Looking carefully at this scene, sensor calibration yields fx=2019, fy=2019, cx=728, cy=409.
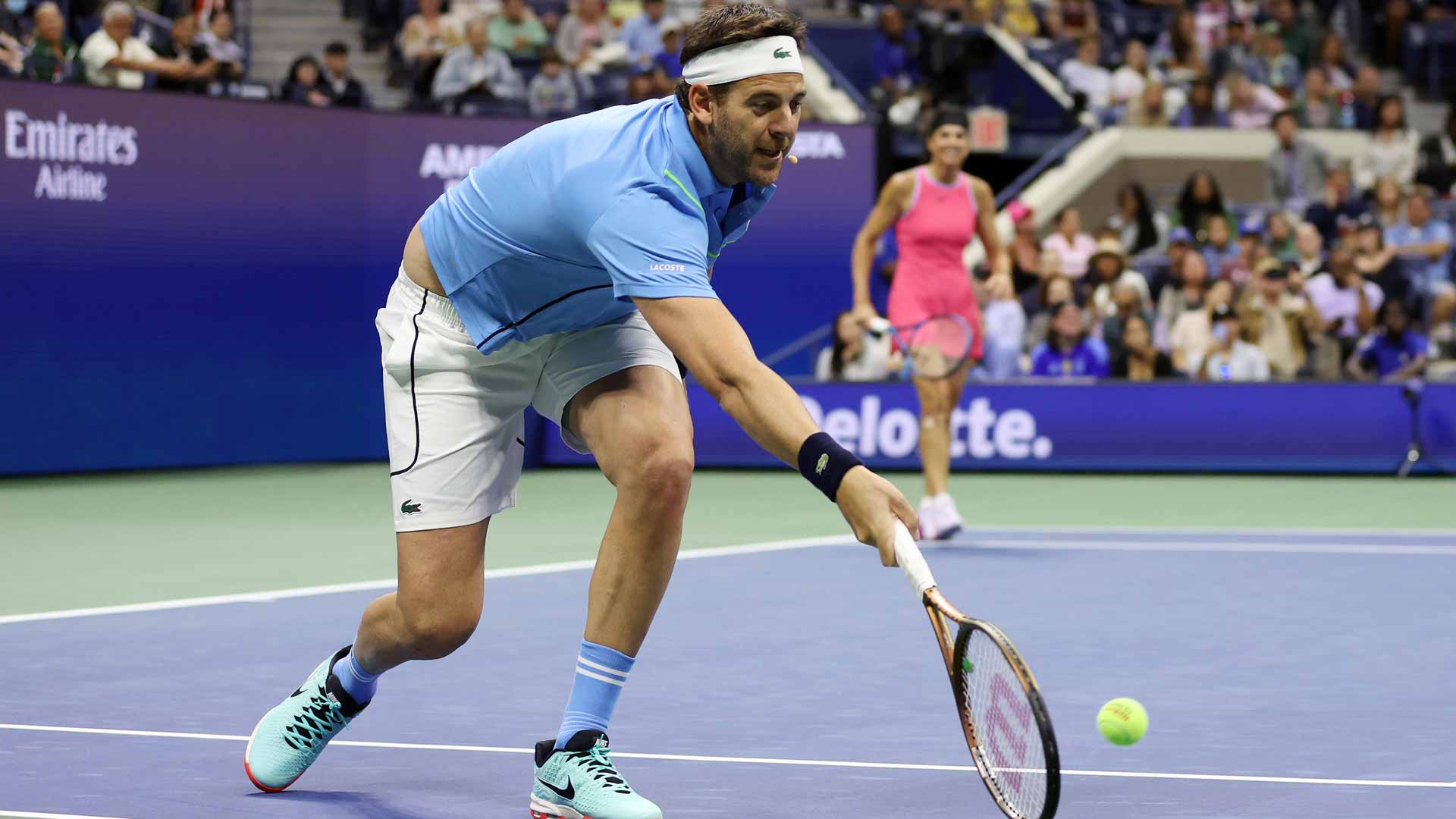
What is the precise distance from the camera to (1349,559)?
360 inches

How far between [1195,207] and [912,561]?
14.6m

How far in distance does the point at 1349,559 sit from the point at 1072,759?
15.8 feet

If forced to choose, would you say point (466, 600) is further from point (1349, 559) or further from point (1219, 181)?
point (1219, 181)

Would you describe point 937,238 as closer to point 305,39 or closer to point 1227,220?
point 1227,220

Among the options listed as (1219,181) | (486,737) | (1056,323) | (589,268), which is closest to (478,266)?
(589,268)

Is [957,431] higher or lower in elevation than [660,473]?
lower

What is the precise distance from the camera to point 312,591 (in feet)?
26.3

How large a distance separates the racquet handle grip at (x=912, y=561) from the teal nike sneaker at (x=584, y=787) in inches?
35.2

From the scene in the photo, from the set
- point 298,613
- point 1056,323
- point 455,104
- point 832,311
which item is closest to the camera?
point 298,613

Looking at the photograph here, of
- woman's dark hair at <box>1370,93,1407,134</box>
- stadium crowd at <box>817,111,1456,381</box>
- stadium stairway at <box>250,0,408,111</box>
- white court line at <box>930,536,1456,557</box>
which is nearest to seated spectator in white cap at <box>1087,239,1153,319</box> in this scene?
stadium crowd at <box>817,111,1456,381</box>

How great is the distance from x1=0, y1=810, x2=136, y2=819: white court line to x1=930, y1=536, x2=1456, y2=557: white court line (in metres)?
5.96

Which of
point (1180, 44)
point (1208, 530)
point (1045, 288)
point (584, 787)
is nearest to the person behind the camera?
point (584, 787)

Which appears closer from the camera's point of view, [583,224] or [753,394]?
[753,394]

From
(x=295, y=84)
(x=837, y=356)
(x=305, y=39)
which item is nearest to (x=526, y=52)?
(x=305, y=39)
